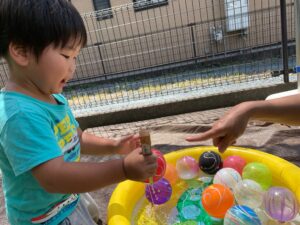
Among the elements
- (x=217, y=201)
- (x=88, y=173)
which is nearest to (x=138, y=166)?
(x=88, y=173)

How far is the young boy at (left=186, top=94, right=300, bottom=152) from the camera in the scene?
4.64ft

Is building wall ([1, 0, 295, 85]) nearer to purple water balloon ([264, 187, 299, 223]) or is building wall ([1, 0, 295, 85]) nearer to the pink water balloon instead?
the pink water balloon

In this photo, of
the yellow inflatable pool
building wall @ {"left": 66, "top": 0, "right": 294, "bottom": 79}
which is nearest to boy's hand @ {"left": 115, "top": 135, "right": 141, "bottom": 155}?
the yellow inflatable pool

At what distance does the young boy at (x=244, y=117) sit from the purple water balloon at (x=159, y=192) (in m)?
0.65

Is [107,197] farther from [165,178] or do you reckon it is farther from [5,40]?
[5,40]

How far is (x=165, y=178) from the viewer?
86.0 inches

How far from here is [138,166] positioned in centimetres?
113

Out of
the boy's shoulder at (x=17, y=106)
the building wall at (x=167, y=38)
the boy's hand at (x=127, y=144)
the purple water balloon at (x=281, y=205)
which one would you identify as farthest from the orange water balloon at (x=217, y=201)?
the building wall at (x=167, y=38)

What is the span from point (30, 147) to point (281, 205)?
1.28 metres

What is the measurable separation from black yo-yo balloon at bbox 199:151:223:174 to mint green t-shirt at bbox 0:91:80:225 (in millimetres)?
983

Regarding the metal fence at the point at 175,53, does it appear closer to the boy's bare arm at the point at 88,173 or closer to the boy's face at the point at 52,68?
the boy's face at the point at 52,68

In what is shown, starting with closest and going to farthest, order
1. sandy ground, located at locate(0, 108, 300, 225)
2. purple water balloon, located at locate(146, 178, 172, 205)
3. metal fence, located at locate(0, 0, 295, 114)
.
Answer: purple water balloon, located at locate(146, 178, 172, 205) → sandy ground, located at locate(0, 108, 300, 225) → metal fence, located at locate(0, 0, 295, 114)

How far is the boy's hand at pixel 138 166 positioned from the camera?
113cm

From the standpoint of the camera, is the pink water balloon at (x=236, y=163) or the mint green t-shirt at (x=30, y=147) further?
the pink water balloon at (x=236, y=163)
